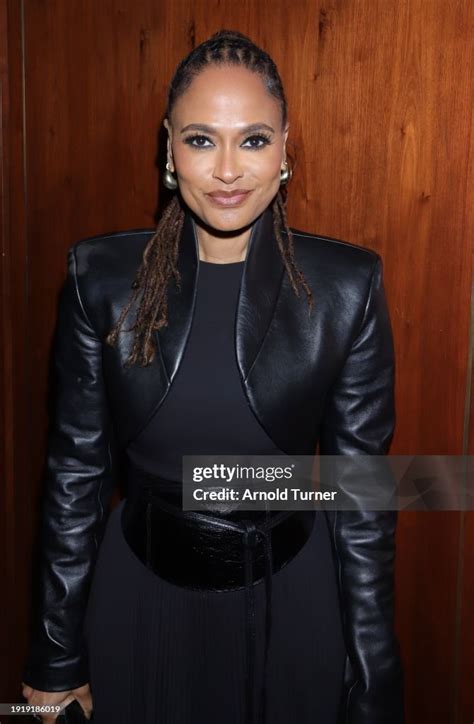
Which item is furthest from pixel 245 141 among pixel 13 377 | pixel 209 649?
pixel 13 377

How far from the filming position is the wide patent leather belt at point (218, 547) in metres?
1.33

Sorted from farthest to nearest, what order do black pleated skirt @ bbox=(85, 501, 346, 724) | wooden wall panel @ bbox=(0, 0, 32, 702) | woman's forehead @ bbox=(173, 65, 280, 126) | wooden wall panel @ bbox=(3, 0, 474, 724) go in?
wooden wall panel @ bbox=(0, 0, 32, 702) < wooden wall panel @ bbox=(3, 0, 474, 724) < black pleated skirt @ bbox=(85, 501, 346, 724) < woman's forehead @ bbox=(173, 65, 280, 126)

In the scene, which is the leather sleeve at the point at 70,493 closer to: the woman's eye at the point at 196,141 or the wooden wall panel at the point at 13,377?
the woman's eye at the point at 196,141

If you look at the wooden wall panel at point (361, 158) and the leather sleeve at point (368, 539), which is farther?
the wooden wall panel at point (361, 158)

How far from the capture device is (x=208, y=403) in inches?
52.3

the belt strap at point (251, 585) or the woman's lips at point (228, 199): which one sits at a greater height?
the woman's lips at point (228, 199)

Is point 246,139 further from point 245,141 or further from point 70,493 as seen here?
point 70,493

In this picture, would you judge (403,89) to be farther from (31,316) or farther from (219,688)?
(219,688)

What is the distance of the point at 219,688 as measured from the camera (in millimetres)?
1358

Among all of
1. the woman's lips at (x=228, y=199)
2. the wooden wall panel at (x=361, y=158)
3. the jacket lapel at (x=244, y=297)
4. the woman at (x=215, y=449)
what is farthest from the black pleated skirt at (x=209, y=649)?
the woman's lips at (x=228, y=199)

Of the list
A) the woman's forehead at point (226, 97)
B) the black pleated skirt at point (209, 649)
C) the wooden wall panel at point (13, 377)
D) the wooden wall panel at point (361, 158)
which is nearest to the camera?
the woman's forehead at point (226, 97)

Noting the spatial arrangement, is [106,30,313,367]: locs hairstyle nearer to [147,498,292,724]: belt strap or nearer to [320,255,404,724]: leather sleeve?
[320,255,404,724]: leather sleeve

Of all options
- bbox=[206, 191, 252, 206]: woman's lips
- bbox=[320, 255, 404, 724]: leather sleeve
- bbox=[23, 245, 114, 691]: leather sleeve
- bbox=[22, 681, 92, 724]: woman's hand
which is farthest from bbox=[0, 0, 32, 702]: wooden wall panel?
bbox=[320, 255, 404, 724]: leather sleeve

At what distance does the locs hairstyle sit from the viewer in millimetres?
1268
